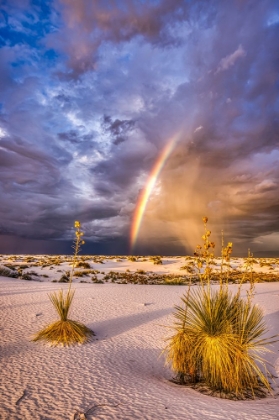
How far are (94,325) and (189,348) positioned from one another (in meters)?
3.60

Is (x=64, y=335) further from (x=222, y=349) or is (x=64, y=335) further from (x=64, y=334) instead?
(x=222, y=349)

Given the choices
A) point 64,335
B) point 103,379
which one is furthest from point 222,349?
point 64,335

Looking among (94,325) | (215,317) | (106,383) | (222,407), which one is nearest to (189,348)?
(215,317)

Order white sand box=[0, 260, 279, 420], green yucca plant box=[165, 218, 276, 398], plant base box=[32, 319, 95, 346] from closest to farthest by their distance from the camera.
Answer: white sand box=[0, 260, 279, 420] < green yucca plant box=[165, 218, 276, 398] < plant base box=[32, 319, 95, 346]

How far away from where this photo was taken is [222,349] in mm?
3955

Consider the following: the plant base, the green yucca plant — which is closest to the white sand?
the plant base

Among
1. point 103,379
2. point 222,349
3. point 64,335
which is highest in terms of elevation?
point 222,349

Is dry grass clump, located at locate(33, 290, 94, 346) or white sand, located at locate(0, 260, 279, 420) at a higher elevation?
dry grass clump, located at locate(33, 290, 94, 346)

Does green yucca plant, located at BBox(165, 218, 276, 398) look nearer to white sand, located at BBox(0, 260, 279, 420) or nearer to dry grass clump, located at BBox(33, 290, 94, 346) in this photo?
white sand, located at BBox(0, 260, 279, 420)

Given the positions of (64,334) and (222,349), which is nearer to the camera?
(222,349)

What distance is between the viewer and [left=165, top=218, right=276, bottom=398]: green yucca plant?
12.8 feet

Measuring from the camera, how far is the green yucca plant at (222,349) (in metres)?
3.91

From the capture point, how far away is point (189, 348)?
4.28 meters

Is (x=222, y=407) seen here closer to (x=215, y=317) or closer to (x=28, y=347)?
(x=215, y=317)
